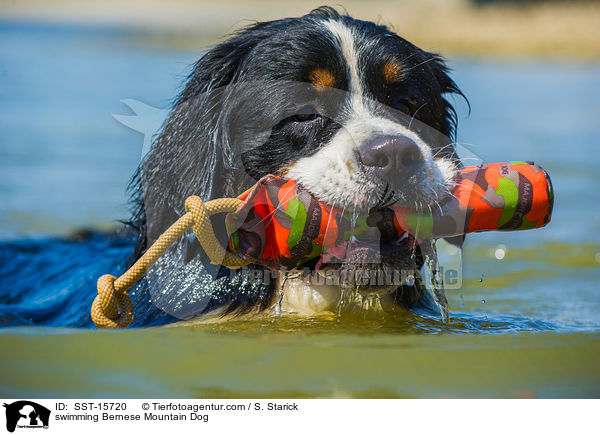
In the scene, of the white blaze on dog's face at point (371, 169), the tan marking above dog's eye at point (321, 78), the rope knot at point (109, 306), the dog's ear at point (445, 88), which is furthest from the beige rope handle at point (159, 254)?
the dog's ear at point (445, 88)

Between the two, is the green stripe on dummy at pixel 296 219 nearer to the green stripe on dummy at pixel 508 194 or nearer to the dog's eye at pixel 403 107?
the green stripe on dummy at pixel 508 194

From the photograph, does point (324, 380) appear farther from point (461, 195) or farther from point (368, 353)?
point (461, 195)

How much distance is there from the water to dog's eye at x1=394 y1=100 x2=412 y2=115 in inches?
32.8

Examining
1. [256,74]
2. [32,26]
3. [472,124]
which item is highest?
[32,26]

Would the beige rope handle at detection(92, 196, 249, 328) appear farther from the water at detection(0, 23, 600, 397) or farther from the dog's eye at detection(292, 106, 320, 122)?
the dog's eye at detection(292, 106, 320, 122)

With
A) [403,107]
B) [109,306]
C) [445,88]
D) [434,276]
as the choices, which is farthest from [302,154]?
[445,88]

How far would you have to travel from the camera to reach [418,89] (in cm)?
362

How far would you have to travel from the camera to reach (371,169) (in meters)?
3.03

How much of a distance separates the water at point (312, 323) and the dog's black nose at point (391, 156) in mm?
682

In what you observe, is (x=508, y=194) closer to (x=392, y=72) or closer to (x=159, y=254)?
(x=392, y=72)

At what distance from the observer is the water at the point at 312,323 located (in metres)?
2.68

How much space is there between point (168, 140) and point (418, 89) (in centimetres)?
124

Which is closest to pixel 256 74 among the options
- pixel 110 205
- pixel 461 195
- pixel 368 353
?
pixel 461 195

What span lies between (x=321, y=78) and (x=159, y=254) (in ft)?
3.60
